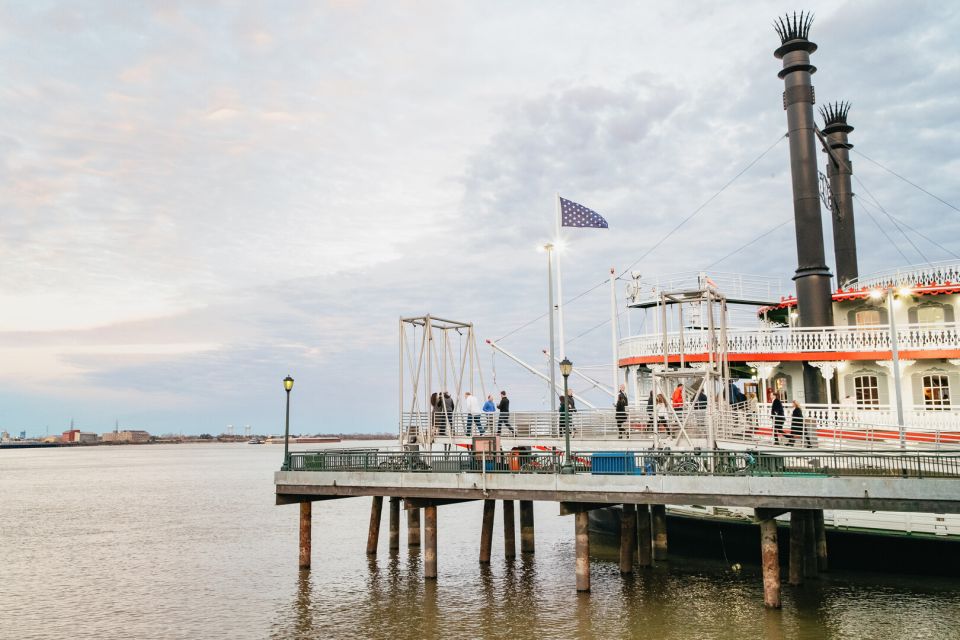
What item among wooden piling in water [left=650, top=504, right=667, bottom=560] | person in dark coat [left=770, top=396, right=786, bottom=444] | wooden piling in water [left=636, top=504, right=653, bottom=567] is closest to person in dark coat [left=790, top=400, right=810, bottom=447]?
person in dark coat [left=770, top=396, right=786, bottom=444]

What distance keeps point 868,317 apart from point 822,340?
4.87 meters

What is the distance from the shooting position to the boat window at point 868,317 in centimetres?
3438

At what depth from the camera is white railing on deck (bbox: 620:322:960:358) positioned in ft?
98.3

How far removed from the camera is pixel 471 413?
100.0 ft

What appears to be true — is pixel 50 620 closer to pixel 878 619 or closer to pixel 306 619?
pixel 306 619

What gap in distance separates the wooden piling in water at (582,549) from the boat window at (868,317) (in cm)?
1849

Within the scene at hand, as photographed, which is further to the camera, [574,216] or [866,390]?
[574,216]

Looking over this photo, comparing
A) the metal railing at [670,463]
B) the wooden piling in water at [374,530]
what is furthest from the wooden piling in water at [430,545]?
the wooden piling in water at [374,530]

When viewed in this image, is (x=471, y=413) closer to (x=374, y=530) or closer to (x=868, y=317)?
(x=374, y=530)

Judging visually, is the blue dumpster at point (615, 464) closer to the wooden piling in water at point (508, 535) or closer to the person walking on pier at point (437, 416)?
the person walking on pier at point (437, 416)

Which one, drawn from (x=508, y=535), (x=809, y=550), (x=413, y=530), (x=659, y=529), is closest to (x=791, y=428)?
(x=809, y=550)

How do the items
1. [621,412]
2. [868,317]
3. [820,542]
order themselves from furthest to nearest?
[868,317] → [621,412] → [820,542]

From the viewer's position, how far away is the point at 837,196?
140 ft

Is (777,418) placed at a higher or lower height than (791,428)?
higher
